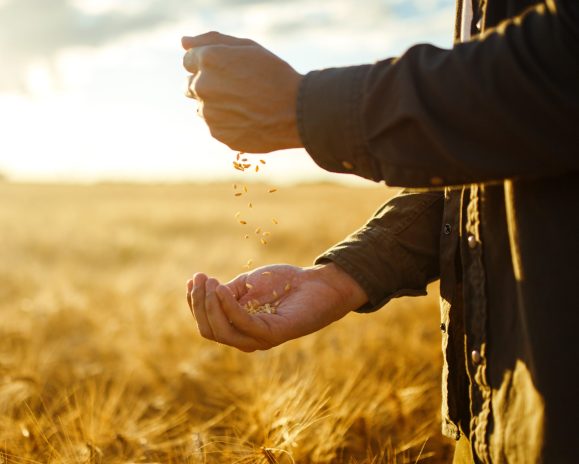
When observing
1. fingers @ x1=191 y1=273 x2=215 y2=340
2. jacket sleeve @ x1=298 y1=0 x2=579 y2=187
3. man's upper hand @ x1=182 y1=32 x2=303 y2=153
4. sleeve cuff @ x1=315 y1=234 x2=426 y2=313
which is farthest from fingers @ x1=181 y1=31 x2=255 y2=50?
sleeve cuff @ x1=315 y1=234 x2=426 y2=313

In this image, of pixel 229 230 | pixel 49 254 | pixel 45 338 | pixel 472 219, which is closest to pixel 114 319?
pixel 45 338

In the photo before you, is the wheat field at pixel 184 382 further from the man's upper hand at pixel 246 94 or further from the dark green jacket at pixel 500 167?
the man's upper hand at pixel 246 94

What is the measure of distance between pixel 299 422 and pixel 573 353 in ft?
2.79

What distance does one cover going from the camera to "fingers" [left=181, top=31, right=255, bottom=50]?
108cm

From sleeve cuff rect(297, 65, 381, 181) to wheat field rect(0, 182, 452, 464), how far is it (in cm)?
78

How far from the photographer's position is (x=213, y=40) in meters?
1.10

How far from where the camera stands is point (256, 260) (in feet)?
30.9

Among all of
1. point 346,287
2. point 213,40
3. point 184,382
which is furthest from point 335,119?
point 184,382

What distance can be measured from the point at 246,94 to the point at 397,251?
1.92 ft

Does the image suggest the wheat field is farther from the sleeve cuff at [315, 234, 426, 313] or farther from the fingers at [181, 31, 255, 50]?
the fingers at [181, 31, 255, 50]

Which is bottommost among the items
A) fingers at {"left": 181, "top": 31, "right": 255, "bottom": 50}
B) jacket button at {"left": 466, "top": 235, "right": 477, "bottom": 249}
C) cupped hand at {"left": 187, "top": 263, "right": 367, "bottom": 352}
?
cupped hand at {"left": 187, "top": 263, "right": 367, "bottom": 352}

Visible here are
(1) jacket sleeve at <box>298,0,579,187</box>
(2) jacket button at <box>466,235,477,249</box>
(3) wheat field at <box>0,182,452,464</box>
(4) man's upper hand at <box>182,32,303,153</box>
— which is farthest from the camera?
(3) wheat field at <box>0,182,452,464</box>

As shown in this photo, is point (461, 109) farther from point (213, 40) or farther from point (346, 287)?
point (346, 287)

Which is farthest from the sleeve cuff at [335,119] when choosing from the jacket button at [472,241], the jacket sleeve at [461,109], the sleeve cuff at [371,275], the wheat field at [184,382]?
the wheat field at [184,382]
